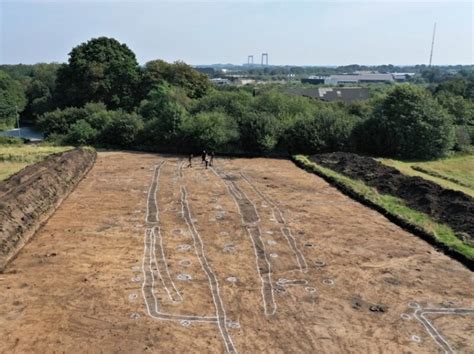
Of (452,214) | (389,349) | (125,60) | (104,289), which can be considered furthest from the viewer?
(125,60)

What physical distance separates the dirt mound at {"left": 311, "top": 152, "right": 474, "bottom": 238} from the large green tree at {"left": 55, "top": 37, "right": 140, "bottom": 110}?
2906cm

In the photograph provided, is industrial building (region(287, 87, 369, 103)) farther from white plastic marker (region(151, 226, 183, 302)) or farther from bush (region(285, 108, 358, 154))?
white plastic marker (region(151, 226, 183, 302))

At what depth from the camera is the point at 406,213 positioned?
1880 centimetres

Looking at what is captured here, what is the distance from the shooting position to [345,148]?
34531 mm

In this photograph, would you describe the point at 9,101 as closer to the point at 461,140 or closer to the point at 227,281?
the point at 461,140

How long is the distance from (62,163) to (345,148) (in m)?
20.5

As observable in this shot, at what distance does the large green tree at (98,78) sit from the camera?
1966 inches

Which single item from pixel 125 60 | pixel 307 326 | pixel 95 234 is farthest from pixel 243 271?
pixel 125 60

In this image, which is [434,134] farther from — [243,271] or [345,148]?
[243,271]

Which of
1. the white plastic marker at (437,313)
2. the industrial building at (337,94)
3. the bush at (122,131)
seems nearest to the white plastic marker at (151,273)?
the white plastic marker at (437,313)

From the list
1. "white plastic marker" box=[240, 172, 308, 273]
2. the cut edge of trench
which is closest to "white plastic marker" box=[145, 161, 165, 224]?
"white plastic marker" box=[240, 172, 308, 273]

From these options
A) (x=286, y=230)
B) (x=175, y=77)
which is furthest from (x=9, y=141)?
(x=286, y=230)

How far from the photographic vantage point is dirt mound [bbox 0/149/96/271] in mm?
15211

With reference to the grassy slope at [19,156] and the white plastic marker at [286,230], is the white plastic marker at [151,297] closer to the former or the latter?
the white plastic marker at [286,230]
